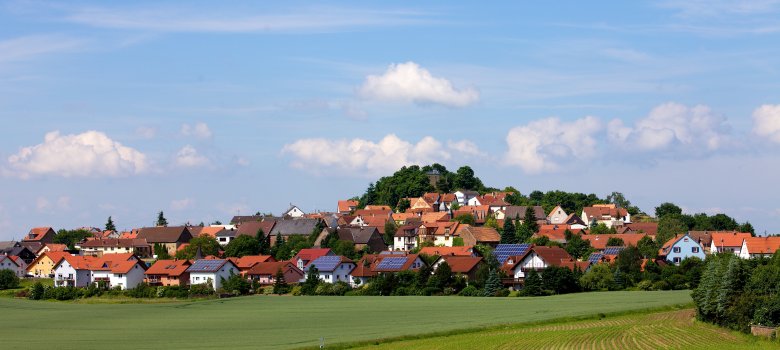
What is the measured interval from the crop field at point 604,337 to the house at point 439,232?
59.4m

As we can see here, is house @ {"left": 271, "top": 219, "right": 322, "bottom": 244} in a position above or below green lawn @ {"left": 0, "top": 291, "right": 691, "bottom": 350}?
above

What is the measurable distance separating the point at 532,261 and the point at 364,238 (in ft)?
93.9

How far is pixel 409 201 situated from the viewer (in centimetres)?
14562

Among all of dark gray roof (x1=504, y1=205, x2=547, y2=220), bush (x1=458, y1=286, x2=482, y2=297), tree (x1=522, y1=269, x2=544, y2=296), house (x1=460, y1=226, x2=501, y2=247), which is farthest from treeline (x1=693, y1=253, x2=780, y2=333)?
dark gray roof (x1=504, y1=205, x2=547, y2=220)

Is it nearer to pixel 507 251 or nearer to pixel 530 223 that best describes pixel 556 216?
pixel 530 223

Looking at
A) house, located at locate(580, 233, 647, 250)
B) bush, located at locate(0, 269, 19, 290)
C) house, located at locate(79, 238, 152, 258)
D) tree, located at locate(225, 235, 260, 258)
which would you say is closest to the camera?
A: bush, located at locate(0, 269, 19, 290)

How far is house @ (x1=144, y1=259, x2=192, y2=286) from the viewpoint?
91.6 meters

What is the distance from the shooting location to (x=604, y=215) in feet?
436

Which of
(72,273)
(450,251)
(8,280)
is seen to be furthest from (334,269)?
(8,280)

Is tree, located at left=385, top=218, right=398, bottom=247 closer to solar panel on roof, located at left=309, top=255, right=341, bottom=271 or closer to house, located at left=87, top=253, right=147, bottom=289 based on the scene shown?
solar panel on roof, located at left=309, top=255, right=341, bottom=271

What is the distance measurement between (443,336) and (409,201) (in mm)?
100089

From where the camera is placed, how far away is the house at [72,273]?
96062 mm

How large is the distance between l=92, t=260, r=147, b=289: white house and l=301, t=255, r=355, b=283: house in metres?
16.5

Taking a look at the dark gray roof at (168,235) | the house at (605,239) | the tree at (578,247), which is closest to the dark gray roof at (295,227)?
the dark gray roof at (168,235)
